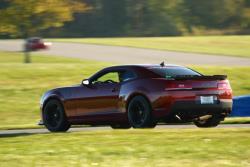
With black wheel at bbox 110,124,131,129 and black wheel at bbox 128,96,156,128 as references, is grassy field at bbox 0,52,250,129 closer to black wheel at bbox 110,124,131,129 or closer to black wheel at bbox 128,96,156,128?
black wheel at bbox 110,124,131,129

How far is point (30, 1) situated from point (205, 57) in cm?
1294

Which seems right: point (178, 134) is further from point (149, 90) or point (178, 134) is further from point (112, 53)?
point (112, 53)

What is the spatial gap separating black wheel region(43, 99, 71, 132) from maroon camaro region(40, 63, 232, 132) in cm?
2

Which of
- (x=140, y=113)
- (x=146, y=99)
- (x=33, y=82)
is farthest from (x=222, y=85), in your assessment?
(x=33, y=82)

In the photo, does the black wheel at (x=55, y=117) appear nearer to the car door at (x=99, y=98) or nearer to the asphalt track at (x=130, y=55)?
the car door at (x=99, y=98)

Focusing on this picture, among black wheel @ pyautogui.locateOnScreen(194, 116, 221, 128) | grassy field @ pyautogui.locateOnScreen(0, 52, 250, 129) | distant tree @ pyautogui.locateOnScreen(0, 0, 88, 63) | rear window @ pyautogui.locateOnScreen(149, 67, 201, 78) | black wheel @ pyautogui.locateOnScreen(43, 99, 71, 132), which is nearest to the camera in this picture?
rear window @ pyautogui.locateOnScreen(149, 67, 201, 78)

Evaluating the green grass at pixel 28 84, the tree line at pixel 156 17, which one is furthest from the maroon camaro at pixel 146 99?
the tree line at pixel 156 17

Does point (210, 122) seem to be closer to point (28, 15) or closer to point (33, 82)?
point (33, 82)

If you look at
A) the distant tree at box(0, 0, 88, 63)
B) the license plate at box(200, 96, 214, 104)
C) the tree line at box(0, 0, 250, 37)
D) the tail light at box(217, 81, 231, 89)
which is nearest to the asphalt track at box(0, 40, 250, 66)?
the distant tree at box(0, 0, 88, 63)

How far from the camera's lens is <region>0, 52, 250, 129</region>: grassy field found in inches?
898

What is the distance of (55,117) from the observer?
49.8ft

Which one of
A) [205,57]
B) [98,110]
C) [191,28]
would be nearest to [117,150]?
[98,110]

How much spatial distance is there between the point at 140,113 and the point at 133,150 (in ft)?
12.0

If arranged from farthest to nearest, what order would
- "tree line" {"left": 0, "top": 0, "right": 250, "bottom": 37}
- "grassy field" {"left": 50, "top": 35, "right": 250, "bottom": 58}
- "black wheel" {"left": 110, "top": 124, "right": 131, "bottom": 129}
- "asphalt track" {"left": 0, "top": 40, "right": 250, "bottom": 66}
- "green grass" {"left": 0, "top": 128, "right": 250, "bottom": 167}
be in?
"tree line" {"left": 0, "top": 0, "right": 250, "bottom": 37} < "grassy field" {"left": 50, "top": 35, "right": 250, "bottom": 58} < "asphalt track" {"left": 0, "top": 40, "right": 250, "bottom": 66} < "black wheel" {"left": 110, "top": 124, "right": 131, "bottom": 129} < "green grass" {"left": 0, "top": 128, "right": 250, "bottom": 167}
